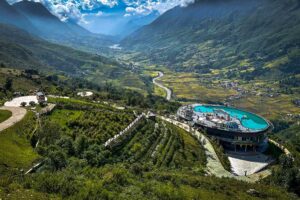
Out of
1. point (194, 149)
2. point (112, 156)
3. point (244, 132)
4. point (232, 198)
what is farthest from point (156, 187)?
point (244, 132)

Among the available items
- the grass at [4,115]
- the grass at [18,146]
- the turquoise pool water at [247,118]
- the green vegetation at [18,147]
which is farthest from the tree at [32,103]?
the turquoise pool water at [247,118]

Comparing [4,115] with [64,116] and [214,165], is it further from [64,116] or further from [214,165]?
[214,165]

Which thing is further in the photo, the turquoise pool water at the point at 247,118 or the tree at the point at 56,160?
the turquoise pool water at the point at 247,118

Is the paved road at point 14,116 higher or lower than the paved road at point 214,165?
higher

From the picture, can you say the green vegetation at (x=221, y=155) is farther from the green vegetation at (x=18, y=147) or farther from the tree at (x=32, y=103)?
the tree at (x=32, y=103)

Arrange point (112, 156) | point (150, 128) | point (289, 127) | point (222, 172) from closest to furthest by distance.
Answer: point (112, 156) < point (222, 172) < point (150, 128) < point (289, 127)

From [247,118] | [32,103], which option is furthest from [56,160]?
[247,118]

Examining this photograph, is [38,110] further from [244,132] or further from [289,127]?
[289,127]
